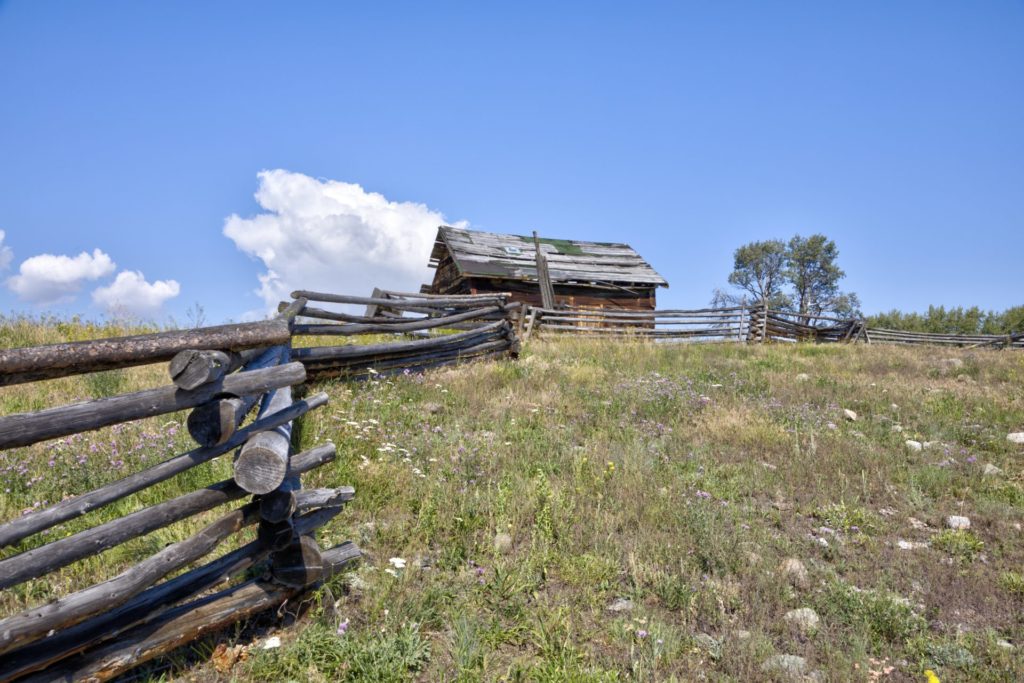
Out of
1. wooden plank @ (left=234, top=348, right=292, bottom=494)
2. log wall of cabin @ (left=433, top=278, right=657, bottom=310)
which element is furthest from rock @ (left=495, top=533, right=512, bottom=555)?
log wall of cabin @ (left=433, top=278, right=657, bottom=310)

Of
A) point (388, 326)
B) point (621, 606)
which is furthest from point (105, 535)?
point (388, 326)

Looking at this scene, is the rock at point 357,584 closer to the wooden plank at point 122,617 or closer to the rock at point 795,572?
the wooden plank at point 122,617

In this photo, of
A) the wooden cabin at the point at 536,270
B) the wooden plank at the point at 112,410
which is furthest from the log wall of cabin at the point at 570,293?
the wooden plank at the point at 112,410

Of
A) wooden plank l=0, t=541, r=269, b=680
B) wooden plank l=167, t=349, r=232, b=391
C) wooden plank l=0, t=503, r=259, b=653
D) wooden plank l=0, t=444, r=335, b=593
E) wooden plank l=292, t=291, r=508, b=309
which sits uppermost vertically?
wooden plank l=292, t=291, r=508, b=309

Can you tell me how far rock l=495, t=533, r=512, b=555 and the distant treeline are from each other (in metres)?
37.6

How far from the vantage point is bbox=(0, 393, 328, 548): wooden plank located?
97.3 inches

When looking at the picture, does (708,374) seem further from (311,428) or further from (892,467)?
(311,428)

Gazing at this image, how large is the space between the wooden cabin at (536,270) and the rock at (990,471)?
16355 millimetres

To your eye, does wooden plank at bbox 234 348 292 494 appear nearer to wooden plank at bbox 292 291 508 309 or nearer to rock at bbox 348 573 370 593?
rock at bbox 348 573 370 593

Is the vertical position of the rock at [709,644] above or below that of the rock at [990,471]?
below

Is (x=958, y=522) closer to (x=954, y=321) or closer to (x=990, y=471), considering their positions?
(x=990, y=471)

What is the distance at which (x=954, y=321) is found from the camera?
3512 centimetres

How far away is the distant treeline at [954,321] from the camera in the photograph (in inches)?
1286

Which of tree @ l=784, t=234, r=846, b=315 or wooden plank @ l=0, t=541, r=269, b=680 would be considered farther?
tree @ l=784, t=234, r=846, b=315
